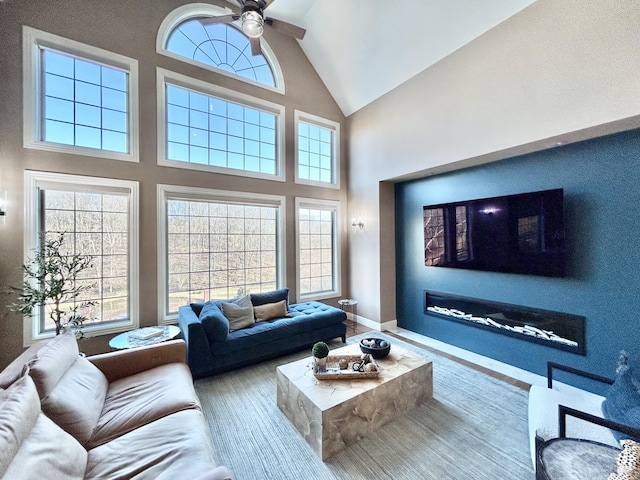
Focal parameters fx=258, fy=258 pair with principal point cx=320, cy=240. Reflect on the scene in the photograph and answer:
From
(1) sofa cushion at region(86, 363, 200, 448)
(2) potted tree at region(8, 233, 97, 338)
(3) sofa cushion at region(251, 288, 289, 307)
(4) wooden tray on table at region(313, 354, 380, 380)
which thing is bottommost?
(4) wooden tray on table at region(313, 354, 380, 380)

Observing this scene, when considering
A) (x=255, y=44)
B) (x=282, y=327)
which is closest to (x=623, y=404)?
(x=282, y=327)

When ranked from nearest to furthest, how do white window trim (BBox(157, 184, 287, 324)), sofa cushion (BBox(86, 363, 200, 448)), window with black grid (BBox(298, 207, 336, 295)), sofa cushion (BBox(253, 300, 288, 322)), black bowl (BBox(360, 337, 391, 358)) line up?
sofa cushion (BBox(86, 363, 200, 448))
black bowl (BBox(360, 337, 391, 358))
white window trim (BBox(157, 184, 287, 324))
sofa cushion (BBox(253, 300, 288, 322))
window with black grid (BBox(298, 207, 336, 295))

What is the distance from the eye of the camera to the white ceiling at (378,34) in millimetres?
3201

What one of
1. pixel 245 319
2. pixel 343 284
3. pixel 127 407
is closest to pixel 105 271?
pixel 245 319

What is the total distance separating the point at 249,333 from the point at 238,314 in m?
0.36

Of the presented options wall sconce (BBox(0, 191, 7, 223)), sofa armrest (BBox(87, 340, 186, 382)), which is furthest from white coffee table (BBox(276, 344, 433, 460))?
wall sconce (BBox(0, 191, 7, 223))

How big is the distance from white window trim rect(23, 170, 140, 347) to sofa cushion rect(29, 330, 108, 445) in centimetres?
149

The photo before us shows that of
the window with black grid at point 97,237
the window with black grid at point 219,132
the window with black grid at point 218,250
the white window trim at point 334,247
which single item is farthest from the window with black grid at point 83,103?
the white window trim at point 334,247

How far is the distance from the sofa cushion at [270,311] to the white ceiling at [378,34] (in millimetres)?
4036

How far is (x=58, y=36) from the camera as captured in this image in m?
3.06

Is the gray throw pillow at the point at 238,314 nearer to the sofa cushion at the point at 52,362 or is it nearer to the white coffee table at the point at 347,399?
the white coffee table at the point at 347,399

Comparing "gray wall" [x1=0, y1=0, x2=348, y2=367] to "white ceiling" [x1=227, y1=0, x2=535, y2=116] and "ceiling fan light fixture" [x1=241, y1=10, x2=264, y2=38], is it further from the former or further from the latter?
"ceiling fan light fixture" [x1=241, y1=10, x2=264, y2=38]

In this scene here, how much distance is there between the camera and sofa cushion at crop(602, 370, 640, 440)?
1524 mm

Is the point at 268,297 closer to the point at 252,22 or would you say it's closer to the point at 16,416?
the point at 16,416
